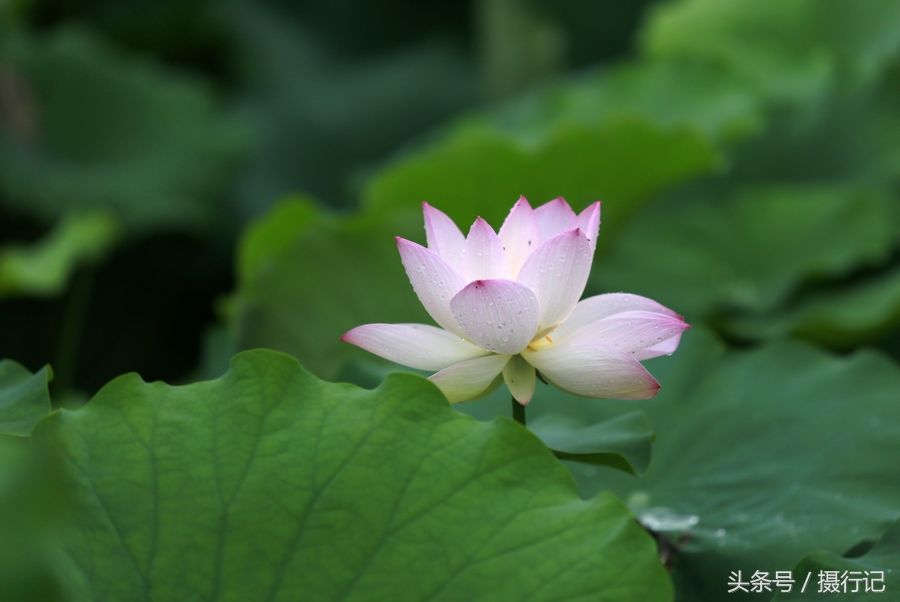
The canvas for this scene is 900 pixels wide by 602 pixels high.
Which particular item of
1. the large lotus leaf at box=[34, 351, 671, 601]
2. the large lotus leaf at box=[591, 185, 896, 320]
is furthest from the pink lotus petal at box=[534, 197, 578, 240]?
the large lotus leaf at box=[591, 185, 896, 320]

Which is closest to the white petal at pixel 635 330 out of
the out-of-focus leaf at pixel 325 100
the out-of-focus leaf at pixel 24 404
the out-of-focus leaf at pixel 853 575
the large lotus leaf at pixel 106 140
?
the out-of-focus leaf at pixel 853 575

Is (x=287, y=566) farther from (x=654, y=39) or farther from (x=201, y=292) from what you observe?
(x=201, y=292)

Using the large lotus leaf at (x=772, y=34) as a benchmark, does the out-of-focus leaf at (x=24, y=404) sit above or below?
below

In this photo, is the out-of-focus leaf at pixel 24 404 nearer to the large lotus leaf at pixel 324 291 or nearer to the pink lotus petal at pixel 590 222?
the pink lotus petal at pixel 590 222

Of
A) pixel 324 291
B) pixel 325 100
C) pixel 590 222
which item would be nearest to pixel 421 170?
pixel 324 291

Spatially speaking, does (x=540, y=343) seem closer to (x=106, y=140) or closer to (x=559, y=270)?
(x=559, y=270)
